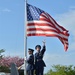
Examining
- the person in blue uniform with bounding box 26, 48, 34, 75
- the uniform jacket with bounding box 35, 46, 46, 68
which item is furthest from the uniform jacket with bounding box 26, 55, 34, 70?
the uniform jacket with bounding box 35, 46, 46, 68

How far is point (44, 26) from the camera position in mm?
15219

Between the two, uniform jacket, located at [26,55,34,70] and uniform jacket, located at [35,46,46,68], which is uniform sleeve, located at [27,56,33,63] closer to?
uniform jacket, located at [26,55,34,70]

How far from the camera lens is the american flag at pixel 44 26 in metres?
15.0

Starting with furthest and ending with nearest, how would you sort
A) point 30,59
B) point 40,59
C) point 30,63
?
point 40,59 → point 30,63 → point 30,59

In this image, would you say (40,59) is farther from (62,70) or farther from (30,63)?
(62,70)

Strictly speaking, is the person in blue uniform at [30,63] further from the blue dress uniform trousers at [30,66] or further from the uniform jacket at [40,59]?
the uniform jacket at [40,59]

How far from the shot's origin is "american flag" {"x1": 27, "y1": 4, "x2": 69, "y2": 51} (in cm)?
1503

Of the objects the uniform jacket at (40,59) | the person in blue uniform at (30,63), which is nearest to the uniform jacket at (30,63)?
the person in blue uniform at (30,63)

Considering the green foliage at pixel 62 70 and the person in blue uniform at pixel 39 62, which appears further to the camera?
the green foliage at pixel 62 70

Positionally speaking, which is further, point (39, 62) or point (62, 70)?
point (62, 70)

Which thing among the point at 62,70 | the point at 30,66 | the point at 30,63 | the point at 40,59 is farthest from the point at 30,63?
the point at 62,70

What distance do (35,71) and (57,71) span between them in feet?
33.1

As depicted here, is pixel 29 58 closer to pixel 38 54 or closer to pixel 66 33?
pixel 38 54

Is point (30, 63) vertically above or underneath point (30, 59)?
underneath
